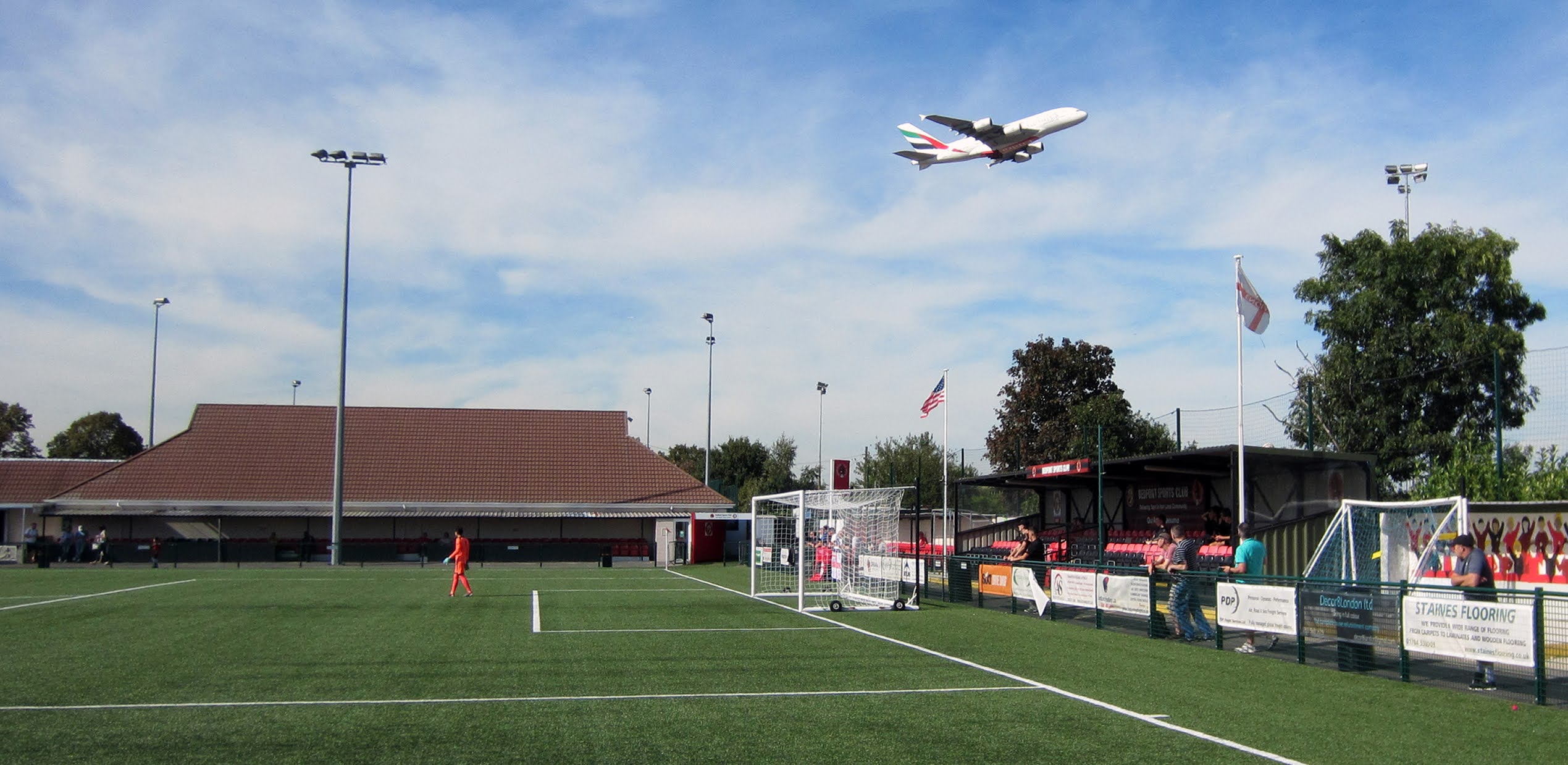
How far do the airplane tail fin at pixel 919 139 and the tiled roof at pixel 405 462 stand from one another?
2585cm

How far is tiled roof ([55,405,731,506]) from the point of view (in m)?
52.1

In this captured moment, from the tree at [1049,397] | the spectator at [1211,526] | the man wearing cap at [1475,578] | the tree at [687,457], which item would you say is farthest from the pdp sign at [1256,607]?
the tree at [687,457]

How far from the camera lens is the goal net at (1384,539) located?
14.6 metres

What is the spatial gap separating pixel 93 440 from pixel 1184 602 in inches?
4031

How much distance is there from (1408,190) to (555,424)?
135ft

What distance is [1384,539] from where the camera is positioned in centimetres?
1499

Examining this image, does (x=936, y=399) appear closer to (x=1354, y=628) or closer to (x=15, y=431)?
(x=1354, y=628)

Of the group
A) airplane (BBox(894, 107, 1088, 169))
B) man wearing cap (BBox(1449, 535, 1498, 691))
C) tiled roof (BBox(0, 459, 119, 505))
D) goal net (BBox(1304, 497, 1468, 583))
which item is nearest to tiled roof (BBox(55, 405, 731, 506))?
tiled roof (BBox(0, 459, 119, 505))

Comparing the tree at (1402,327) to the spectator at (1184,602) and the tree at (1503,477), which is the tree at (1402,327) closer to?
the tree at (1503,477)

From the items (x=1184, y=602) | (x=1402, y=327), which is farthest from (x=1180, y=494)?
(x=1184, y=602)

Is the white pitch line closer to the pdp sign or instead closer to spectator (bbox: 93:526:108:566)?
the pdp sign

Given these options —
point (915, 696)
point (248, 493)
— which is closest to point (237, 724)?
point (915, 696)

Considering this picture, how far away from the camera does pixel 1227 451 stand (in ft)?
72.7

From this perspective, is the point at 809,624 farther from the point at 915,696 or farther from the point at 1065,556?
the point at 1065,556
